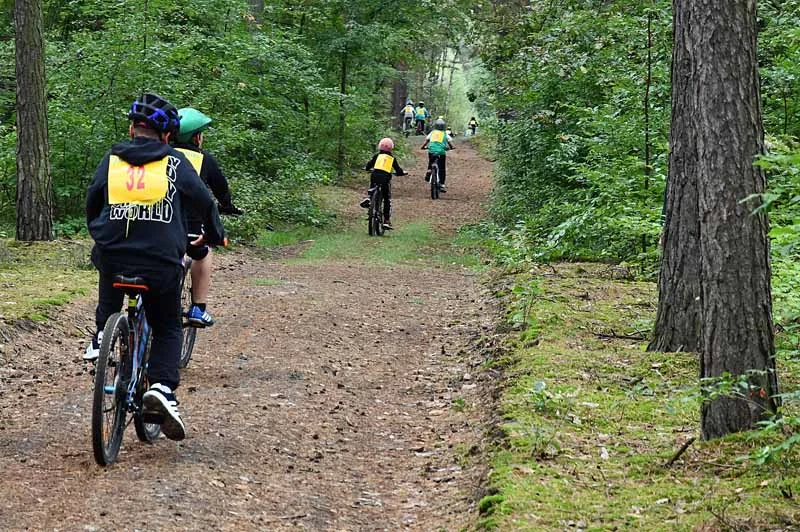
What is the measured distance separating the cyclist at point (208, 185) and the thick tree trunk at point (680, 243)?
Answer: 3.51 metres

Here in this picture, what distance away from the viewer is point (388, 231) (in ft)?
69.4

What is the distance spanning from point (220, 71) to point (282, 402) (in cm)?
1379

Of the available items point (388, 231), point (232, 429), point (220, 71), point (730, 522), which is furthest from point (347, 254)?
point (730, 522)

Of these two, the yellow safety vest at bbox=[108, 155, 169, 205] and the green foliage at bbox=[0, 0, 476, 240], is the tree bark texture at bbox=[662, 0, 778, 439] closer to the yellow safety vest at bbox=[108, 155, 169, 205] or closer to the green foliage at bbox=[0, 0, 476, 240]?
the yellow safety vest at bbox=[108, 155, 169, 205]

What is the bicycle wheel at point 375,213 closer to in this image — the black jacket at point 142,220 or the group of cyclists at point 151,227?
the group of cyclists at point 151,227

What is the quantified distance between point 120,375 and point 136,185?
1.09 meters

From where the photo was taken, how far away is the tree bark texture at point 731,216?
5535mm

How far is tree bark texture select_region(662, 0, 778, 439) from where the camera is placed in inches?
218

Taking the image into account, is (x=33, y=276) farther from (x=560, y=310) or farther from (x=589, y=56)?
(x=589, y=56)

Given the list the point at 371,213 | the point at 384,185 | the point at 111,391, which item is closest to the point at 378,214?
the point at 371,213

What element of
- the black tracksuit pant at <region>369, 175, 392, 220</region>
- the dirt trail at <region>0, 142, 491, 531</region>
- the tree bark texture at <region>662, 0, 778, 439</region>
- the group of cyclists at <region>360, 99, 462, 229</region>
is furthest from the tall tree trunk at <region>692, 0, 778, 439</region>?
the black tracksuit pant at <region>369, 175, 392, 220</region>

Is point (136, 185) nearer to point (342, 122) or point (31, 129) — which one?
point (31, 129)

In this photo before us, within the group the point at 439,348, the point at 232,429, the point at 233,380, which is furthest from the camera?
the point at 439,348

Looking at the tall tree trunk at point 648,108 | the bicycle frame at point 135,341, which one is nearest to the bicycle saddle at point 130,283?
the bicycle frame at point 135,341
